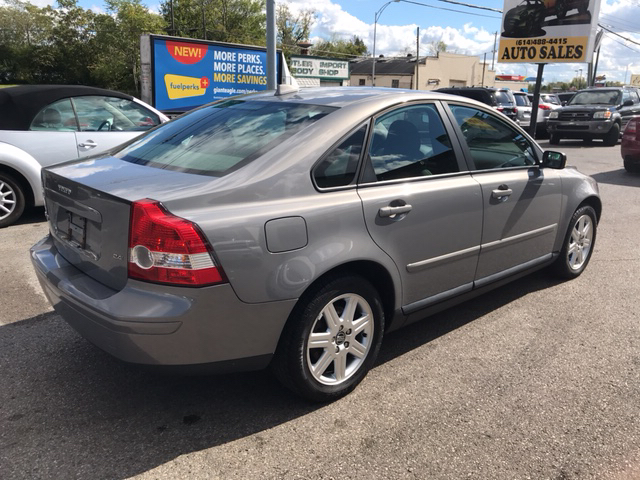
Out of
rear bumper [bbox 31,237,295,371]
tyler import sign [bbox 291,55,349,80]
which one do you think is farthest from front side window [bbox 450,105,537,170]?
tyler import sign [bbox 291,55,349,80]

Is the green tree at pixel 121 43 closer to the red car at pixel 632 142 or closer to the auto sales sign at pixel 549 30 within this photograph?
the auto sales sign at pixel 549 30

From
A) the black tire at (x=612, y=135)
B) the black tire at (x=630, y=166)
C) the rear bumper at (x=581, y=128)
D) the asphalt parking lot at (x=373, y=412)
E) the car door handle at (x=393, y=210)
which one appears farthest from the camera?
the black tire at (x=612, y=135)

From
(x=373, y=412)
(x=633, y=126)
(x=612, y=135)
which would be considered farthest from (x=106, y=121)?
(x=612, y=135)

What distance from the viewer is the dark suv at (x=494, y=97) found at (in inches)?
715

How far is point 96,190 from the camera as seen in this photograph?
2570 mm

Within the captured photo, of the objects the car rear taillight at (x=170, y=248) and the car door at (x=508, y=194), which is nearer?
the car rear taillight at (x=170, y=248)

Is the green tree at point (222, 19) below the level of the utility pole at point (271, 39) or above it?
above

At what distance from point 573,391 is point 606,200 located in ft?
21.9

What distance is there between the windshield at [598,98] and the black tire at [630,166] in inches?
294

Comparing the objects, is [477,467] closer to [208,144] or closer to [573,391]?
[573,391]

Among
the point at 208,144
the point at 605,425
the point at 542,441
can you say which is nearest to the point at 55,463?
the point at 208,144

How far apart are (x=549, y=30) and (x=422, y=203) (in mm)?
12004

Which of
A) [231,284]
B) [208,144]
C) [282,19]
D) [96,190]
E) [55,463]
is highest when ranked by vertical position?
[282,19]

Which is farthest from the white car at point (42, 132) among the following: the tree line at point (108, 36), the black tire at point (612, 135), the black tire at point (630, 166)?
the tree line at point (108, 36)
